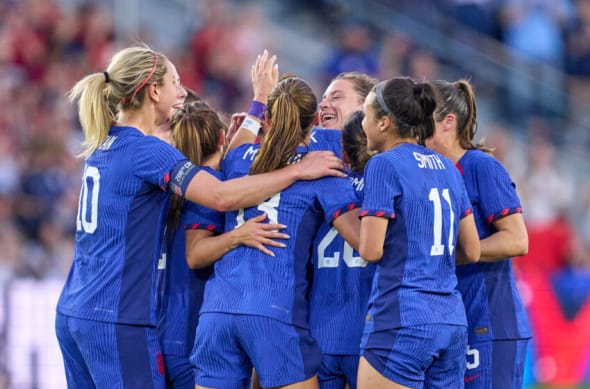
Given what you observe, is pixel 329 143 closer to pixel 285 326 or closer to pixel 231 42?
pixel 285 326

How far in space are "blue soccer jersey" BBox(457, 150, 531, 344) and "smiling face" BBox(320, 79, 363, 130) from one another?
0.76 meters

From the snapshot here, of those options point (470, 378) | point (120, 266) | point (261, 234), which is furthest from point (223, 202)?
point (470, 378)

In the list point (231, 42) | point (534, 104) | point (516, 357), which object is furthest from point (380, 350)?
point (534, 104)

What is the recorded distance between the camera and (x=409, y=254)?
5387 millimetres

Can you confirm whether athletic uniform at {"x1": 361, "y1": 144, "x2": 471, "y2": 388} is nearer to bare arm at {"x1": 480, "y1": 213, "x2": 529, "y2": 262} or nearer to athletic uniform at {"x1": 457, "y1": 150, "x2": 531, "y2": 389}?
bare arm at {"x1": 480, "y1": 213, "x2": 529, "y2": 262}

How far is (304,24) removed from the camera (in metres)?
17.1

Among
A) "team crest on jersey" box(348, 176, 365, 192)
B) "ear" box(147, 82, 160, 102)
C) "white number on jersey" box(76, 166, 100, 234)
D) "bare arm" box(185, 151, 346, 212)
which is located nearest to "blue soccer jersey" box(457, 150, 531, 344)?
"team crest on jersey" box(348, 176, 365, 192)

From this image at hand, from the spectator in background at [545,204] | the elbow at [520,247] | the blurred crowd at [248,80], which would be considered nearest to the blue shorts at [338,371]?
the elbow at [520,247]

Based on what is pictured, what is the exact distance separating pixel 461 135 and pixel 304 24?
11.1 meters

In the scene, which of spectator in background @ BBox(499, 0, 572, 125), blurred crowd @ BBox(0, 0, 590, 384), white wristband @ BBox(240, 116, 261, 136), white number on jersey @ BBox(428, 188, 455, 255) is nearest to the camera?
white number on jersey @ BBox(428, 188, 455, 255)

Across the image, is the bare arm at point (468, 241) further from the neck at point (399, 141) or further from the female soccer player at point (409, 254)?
the neck at point (399, 141)

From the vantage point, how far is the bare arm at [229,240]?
5621mm

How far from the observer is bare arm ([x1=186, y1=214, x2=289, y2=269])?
562 centimetres

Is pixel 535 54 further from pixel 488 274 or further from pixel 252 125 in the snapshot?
pixel 252 125
